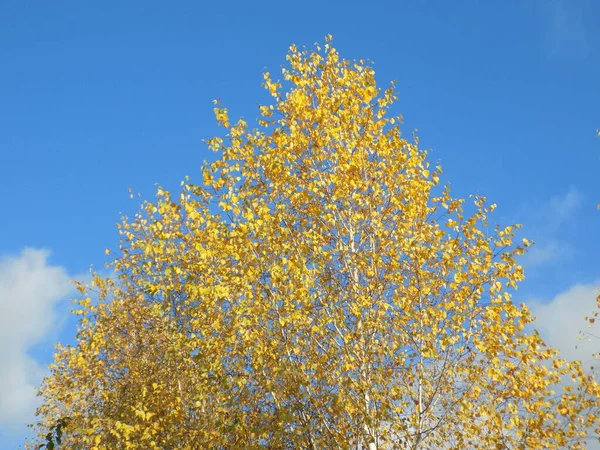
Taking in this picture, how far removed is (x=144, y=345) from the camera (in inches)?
709

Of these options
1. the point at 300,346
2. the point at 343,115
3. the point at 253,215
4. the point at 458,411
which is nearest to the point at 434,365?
the point at 458,411

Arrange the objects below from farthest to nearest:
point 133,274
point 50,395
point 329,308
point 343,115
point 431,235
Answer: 1. point 50,395
2. point 133,274
3. point 343,115
4. point 431,235
5. point 329,308

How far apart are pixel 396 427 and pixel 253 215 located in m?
5.14

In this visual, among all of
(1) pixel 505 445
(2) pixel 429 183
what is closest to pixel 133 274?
(2) pixel 429 183

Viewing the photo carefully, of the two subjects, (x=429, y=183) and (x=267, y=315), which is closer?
(x=267, y=315)

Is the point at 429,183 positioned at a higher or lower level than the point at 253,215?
higher

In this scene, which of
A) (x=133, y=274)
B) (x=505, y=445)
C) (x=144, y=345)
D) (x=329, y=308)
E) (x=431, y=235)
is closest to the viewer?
(x=505, y=445)

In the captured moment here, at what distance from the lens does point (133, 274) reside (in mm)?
19797

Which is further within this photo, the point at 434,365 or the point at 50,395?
the point at 50,395

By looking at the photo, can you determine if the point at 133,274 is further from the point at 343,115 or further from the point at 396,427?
the point at 396,427

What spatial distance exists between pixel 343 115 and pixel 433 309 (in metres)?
5.12

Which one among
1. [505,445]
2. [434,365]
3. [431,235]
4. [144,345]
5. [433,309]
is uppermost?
[144,345]

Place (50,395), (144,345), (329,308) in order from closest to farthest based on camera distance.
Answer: (329,308)
(144,345)
(50,395)

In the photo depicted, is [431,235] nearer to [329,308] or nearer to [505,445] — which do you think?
[329,308]
